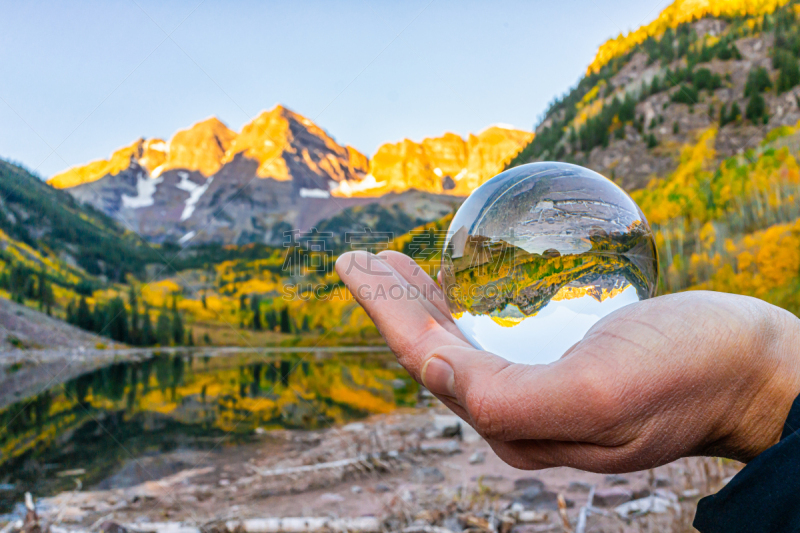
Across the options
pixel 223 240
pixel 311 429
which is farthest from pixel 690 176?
pixel 223 240

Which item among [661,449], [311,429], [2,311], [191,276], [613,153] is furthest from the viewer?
[191,276]

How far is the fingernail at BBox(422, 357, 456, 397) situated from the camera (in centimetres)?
177

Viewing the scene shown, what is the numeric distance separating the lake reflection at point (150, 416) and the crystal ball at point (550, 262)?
45.6 ft

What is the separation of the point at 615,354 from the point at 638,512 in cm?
655

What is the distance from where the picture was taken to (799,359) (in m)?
1.46

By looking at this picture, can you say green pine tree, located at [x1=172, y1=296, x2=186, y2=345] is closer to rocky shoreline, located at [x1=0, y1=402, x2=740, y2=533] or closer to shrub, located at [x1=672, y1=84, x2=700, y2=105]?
rocky shoreline, located at [x1=0, y1=402, x2=740, y2=533]

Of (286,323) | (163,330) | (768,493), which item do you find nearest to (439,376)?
(768,493)

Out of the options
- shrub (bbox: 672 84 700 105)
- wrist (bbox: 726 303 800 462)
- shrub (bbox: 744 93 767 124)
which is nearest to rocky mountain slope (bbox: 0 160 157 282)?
shrub (bbox: 672 84 700 105)

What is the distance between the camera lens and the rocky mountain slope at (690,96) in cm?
6034

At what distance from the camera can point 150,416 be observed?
2303cm

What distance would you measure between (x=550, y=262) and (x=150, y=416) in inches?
1025

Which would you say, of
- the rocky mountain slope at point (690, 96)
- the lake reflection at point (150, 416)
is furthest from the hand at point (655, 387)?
the rocky mountain slope at point (690, 96)

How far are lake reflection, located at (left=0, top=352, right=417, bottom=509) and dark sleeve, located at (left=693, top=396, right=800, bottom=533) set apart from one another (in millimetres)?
14619

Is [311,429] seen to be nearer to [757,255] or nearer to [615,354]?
[615,354]
